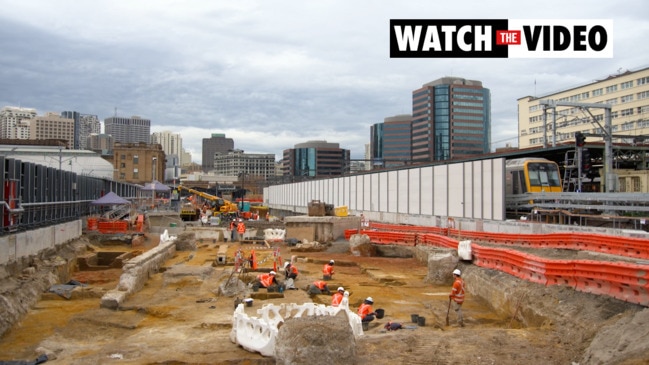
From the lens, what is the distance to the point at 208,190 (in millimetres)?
145500

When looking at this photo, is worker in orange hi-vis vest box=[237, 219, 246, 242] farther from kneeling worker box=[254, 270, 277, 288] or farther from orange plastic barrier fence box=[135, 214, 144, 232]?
kneeling worker box=[254, 270, 277, 288]

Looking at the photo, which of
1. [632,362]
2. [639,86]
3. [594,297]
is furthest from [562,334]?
[639,86]

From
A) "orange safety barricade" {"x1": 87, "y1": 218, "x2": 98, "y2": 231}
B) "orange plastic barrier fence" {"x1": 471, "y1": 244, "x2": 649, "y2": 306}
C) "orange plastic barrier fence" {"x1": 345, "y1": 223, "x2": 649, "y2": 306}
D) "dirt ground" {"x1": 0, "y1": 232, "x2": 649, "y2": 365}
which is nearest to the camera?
"dirt ground" {"x1": 0, "y1": 232, "x2": 649, "y2": 365}

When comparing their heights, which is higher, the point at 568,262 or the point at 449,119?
the point at 449,119

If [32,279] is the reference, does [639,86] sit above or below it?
above

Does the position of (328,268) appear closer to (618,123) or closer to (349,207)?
(349,207)

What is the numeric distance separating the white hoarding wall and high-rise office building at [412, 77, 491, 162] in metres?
111

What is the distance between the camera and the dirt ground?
9929 millimetres

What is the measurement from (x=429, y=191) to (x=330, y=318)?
30.1m

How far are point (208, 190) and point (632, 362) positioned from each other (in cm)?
14318

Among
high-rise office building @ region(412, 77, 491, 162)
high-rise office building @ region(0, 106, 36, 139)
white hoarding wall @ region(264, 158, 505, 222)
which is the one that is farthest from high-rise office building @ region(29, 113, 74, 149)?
white hoarding wall @ region(264, 158, 505, 222)

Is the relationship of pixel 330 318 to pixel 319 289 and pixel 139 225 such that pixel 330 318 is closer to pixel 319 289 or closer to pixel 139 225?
pixel 319 289

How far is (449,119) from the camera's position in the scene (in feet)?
552

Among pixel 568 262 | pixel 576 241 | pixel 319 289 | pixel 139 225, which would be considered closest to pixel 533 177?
pixel 576 241
